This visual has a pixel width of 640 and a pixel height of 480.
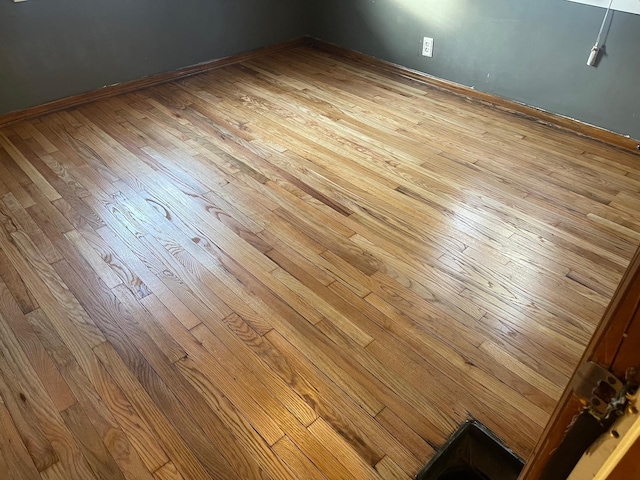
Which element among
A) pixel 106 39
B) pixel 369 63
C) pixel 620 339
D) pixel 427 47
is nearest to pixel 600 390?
pixel 620 339

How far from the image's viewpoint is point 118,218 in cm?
211

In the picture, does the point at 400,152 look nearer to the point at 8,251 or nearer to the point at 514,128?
the point at 514,128

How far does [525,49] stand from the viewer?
2.80 meters

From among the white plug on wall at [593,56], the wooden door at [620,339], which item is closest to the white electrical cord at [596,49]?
the white plug on wall at [593,56]

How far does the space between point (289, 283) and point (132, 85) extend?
7.31 feet

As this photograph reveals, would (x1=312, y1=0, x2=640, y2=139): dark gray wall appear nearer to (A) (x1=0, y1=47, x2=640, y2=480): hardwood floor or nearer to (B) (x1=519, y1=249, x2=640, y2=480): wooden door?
(A) (x1=0, y1=47, x2=640, y2=480): hardwood floor

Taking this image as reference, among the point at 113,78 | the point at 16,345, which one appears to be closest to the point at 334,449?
the point at 16,345

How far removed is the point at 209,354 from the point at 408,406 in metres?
0.65

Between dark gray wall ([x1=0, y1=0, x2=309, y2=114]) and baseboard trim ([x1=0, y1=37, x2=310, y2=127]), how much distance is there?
0.04 metres

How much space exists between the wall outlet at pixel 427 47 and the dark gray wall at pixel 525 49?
0.11ft

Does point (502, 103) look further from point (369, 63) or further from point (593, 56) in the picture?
point (369, 63)

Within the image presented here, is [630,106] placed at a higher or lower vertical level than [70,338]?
higher

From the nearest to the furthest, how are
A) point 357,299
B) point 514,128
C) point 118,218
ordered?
point 357,299 → point 118,218 → point 514,128

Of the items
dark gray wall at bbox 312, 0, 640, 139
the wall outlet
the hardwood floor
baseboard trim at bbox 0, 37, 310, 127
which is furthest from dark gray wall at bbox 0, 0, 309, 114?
the wall outlet
